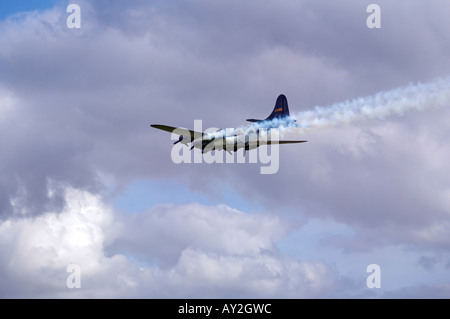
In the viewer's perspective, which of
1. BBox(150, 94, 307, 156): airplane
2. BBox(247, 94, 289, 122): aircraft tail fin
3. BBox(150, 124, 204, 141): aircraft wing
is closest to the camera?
BBox(150, 124, 204, 141): aircraft wing

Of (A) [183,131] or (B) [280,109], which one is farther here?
(B) [280,109]

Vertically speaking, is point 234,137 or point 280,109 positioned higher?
point 280,109

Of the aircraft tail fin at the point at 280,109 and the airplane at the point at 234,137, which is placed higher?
the aircraft tail fin at the point at 280,109

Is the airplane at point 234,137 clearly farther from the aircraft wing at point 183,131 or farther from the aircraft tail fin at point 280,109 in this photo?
the aircraft tail fin at point 280,109

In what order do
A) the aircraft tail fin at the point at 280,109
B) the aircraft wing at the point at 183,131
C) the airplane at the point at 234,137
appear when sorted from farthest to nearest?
the aircraft tail fin at the point at 280,109 → the airplane at the point at 234,137 → the aircraft wing at the point at 183,131

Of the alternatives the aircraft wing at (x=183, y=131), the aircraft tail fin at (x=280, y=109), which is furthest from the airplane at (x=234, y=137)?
the aircraft tail fin at (x=280, y=109)

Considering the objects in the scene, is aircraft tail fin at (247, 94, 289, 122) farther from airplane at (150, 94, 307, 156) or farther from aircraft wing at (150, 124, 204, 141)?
aircraft wing at (150, 124, 204, 141)

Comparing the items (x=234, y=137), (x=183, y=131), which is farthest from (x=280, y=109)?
Answer: (x=183, y=131)

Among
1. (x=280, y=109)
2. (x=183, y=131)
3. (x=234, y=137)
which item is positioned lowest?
(x=234, y=137)

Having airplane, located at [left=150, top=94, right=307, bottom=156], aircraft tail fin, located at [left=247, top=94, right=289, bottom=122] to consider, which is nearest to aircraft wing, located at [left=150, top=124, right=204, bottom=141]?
airplane, located at [left=150, top=94, right=307, bottom=156]

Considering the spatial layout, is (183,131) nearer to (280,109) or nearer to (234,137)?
(234,137)

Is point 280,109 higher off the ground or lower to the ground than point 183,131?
higher
